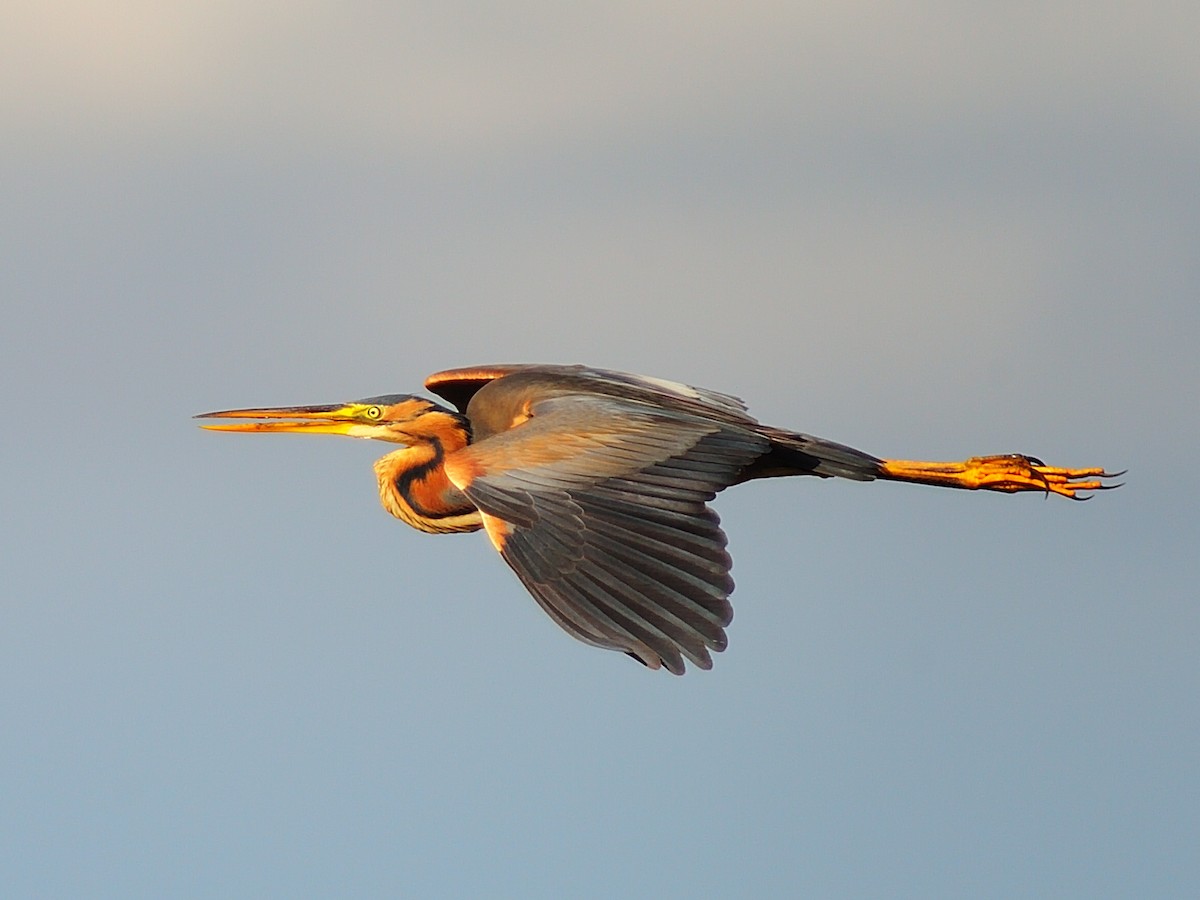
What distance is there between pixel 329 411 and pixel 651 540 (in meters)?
4.04

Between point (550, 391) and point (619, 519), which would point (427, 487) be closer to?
point (550, 391)

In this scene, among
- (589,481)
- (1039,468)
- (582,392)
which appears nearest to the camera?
(589,481)

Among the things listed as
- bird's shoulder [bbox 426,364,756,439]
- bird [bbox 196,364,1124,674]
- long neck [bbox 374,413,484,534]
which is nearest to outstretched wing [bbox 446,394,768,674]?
bird [bbox 196,364,1124,674]

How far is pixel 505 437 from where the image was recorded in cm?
1082

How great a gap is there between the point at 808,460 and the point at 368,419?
277 centimetres

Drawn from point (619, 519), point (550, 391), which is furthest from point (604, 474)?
point (550, 391)

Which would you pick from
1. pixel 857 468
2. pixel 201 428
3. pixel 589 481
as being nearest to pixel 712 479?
pixel 589 481

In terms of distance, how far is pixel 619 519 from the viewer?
32.9 ft

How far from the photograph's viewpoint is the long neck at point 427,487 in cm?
1245

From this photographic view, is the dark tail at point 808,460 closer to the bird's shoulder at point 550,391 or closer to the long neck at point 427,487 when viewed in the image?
the bird's shoulder at point 550,391

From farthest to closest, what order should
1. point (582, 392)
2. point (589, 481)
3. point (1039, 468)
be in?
point (1039, 468)
point (582, 392)
point (589, 481)

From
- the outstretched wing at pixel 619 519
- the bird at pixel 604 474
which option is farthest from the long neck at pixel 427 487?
the outstretched wing at pixel 619 519

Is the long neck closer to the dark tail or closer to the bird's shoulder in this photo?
the bird's shoulder

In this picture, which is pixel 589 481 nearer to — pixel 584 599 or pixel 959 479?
pixel 584 599
